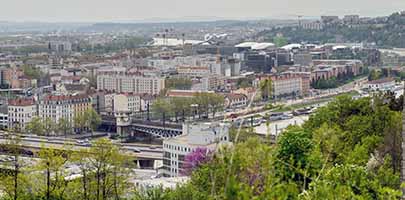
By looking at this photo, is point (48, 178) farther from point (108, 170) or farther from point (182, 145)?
point (182, 145)

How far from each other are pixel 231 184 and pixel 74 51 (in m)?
Answer: 28.0

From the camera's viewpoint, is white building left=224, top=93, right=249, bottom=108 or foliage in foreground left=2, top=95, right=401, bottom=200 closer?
foliage in foreground left=2, top=95, right=401, bottom=200

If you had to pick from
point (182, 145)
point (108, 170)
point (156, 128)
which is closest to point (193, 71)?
point (156, 128)

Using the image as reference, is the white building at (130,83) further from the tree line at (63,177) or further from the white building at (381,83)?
the tree line at (63,177)

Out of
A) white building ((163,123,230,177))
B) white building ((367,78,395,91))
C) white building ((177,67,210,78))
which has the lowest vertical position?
white building ((177,67,210,78))

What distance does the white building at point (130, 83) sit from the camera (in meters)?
17.5

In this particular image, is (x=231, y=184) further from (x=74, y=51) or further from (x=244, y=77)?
(x=74, y=51)

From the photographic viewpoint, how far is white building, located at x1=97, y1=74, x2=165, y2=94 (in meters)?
17.5

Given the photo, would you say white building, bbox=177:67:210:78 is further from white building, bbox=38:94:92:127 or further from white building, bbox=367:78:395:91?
white building, bbox=38:94:92:127

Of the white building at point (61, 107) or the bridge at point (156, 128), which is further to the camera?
the white building at point (61, 107)

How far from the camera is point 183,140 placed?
8555mm

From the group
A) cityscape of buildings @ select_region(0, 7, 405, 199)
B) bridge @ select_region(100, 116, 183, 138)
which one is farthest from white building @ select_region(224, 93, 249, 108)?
bridge @ select_region(100, 116, 183, 138)

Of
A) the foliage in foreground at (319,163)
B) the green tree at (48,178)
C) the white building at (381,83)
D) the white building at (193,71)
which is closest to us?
the foliage in foreground at (319,163)

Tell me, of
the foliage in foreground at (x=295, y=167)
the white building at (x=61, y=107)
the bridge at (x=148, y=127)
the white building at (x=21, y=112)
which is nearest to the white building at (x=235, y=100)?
the bridge at (x=148, y=127)
